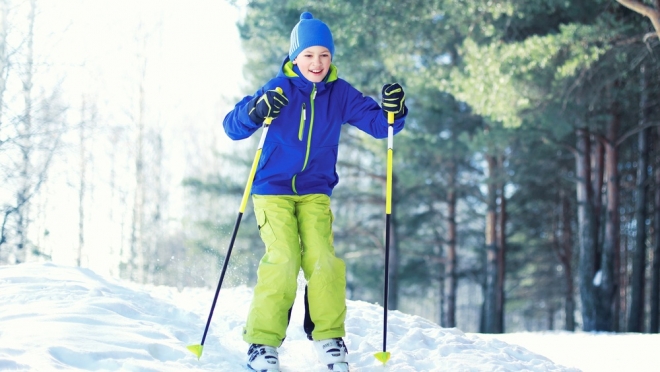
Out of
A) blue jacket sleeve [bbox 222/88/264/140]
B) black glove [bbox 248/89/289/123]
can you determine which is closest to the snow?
blue jacket sleeve [bbox 222/88/264/140]

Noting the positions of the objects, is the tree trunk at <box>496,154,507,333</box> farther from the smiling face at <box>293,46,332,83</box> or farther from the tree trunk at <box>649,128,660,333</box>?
the smiling face at <box>293,46,332,83</box>

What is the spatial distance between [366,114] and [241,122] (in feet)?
2.64

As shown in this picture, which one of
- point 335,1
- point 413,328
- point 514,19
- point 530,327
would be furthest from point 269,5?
point 530,327

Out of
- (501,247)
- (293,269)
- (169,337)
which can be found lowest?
(169,337)

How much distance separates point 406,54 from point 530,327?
32041 millimetres

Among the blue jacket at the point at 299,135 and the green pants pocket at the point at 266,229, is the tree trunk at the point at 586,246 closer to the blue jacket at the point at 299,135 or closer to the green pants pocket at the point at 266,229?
the blue jacket at the point at 299,135

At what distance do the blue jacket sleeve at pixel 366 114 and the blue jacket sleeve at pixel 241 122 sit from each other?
57 cm

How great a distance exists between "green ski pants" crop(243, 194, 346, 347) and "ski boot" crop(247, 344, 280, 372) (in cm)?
4

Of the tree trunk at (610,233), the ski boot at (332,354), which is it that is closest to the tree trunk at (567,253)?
the tree trunk at (610,233)

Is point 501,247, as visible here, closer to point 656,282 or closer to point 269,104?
point 656,282

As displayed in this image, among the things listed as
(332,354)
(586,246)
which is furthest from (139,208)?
(332,354)

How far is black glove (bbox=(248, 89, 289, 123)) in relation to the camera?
12.0ft

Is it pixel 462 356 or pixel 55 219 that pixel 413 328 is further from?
pixel 55 219

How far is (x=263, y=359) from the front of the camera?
11.6 ft
